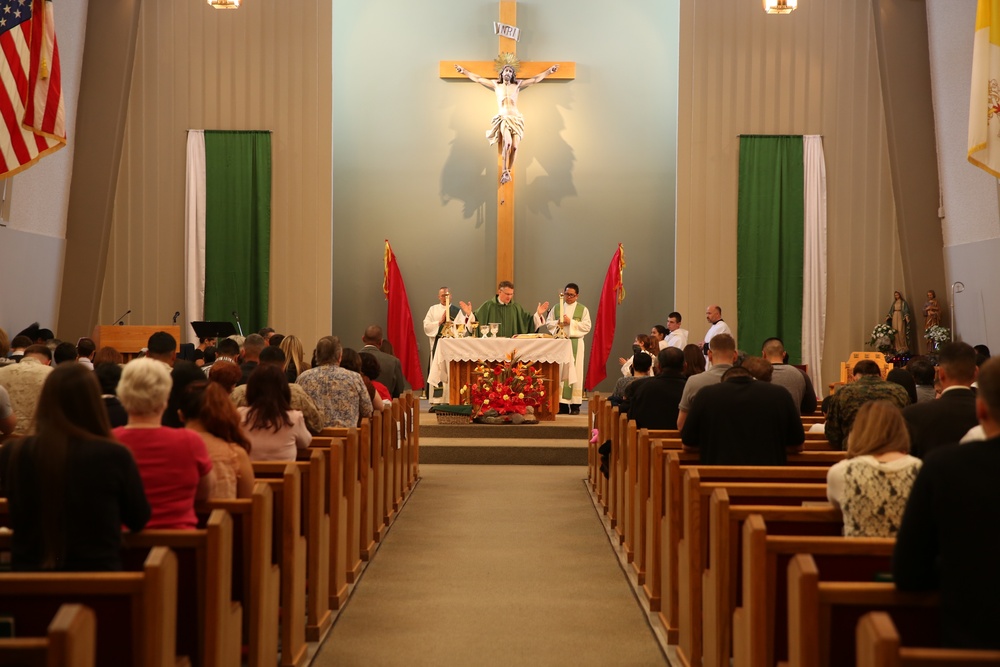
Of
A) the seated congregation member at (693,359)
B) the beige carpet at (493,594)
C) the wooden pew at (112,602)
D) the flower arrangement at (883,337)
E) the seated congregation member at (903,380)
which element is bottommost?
the beige carpet at (493,594)

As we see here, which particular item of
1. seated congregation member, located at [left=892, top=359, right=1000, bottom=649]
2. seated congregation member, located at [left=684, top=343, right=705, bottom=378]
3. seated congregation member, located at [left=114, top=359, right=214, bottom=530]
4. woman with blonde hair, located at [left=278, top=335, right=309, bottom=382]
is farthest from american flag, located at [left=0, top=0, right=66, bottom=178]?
seated congregation member, located at [left=892, top=359, right=1000, bottom=649]

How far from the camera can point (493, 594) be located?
5230 millimetres

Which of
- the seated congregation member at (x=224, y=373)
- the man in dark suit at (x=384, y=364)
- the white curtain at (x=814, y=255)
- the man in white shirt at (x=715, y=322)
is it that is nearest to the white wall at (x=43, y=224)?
the man in dark suit at (x=384, y=364)

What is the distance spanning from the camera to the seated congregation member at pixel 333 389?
6.21m

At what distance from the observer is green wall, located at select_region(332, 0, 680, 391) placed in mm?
13812

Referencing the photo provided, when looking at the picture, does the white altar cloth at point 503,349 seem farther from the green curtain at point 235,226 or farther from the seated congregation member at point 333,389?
the seated congregation member at point 333,389

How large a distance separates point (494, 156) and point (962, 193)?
18.1 feet

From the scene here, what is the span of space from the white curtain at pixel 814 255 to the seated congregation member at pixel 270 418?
29.7ft

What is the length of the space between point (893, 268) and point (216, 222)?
7.86 metres

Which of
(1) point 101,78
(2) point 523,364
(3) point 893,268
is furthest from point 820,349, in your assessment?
(1) point 101,78

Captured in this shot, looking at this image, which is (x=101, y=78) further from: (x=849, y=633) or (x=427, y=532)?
(x=849, y=633)

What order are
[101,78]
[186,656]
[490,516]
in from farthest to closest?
1. [101,78]
2. [490,516]
3. [186,656]

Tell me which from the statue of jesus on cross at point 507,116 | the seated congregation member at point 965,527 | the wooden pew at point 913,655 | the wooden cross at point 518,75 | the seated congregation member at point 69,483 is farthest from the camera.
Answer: the wooden cross at point 518,75

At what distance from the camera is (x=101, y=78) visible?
1244 centimetres
